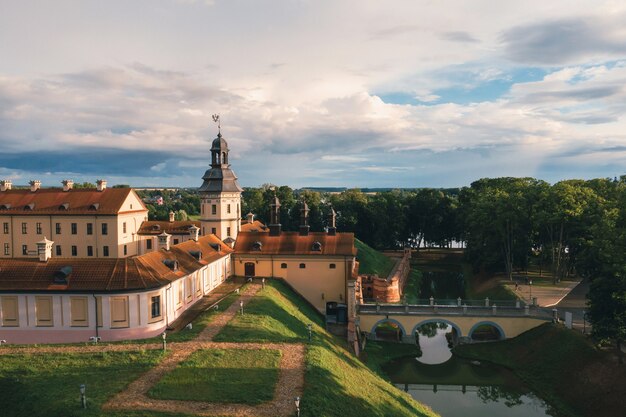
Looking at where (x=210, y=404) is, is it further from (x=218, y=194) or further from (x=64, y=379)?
(x=218, y=194)

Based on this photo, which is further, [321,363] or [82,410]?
[321,363]

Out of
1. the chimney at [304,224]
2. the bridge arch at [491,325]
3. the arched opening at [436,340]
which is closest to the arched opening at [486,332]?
the bridge arch at [491,325]

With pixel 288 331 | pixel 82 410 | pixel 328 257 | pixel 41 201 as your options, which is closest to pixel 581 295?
pixel 328 257

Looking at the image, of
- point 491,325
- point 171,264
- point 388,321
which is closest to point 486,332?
point 491,325

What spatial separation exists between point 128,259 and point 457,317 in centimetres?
2707

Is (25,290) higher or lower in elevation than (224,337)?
higher

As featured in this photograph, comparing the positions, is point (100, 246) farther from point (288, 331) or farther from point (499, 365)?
point (499, 365)

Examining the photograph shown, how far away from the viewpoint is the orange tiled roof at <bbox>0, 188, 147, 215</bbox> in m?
50.2

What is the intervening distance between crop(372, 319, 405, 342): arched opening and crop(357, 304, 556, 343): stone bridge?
0.32 ft

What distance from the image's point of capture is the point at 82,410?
55.9 feet

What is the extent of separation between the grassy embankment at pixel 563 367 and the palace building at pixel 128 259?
45.6ft

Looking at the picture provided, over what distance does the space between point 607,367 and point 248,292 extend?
25.9 meters

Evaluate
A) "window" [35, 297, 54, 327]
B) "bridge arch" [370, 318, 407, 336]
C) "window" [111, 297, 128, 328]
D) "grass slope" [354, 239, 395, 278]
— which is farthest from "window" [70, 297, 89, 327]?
"grass slope" [354, 239, 395, 278]

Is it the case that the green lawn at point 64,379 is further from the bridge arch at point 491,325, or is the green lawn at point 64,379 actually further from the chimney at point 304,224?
the bridge arch at point 491,325
